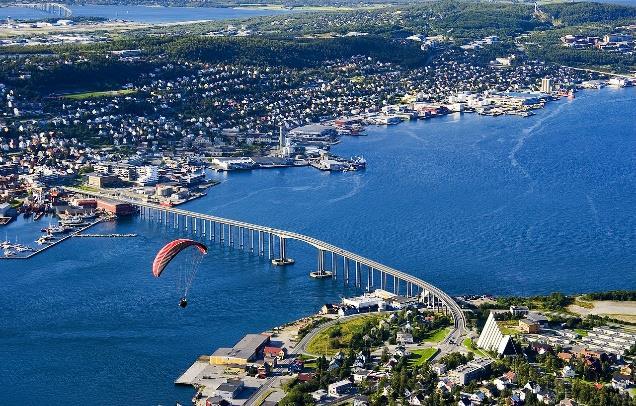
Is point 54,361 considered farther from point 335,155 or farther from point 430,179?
point 335,155

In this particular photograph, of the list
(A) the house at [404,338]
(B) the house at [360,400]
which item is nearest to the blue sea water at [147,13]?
(A) the house at [404,338]

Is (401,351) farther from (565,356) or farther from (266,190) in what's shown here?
(266,190)

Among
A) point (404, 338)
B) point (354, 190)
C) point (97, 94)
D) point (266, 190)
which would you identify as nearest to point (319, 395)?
point (404, 338)

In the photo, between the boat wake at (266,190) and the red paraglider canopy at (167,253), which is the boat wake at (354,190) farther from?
the red paraglider canopy at (167,253)

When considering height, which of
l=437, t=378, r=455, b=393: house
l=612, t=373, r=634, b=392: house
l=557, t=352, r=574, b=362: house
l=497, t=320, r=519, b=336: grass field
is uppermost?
l=612, t=373, r=634, b=392: house

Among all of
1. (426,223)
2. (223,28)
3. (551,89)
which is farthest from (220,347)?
(223,28)

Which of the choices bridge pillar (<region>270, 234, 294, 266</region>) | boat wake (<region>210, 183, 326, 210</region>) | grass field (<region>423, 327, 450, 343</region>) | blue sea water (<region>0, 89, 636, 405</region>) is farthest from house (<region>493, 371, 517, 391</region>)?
boat wake (<region>210, 183, 326, 210</region>)

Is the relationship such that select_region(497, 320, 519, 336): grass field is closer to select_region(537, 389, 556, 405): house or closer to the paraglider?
select_region(537, 389, 556, 405): house
